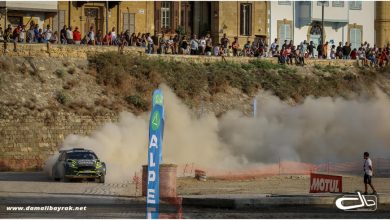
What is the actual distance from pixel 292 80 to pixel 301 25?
892 centimetres

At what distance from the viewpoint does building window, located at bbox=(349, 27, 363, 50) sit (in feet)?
237

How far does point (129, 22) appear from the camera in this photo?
2515 inches

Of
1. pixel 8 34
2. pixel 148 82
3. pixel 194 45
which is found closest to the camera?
pixel 8 34

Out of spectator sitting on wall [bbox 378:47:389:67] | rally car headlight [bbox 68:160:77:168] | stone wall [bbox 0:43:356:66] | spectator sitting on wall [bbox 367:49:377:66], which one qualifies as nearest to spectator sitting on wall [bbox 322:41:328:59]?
spectator sitting on wall [bbox 367:49:377:66]

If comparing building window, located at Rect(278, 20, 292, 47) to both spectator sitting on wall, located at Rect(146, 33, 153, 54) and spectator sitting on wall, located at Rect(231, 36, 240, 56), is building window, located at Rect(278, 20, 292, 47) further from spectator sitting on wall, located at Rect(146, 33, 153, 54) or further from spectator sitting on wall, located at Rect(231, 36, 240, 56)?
spectator sitting on wall, located at Rect(146, 33, 153, 54)

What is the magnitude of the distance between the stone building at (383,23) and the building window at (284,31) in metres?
6.49

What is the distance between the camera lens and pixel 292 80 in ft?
206

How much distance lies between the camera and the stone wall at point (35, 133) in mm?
49688

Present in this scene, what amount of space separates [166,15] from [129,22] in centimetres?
319

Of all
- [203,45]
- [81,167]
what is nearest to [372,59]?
[203,45]

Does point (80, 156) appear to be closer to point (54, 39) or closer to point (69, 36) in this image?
point (54, 39)

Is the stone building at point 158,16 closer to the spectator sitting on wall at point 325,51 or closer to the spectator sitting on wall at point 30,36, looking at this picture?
the spectator sitting on wall at point 30,36

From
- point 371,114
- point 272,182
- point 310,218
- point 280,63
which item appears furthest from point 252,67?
point 310,218

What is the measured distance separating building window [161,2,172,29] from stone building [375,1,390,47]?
1502 cm
